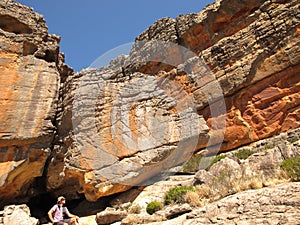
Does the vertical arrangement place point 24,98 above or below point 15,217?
above

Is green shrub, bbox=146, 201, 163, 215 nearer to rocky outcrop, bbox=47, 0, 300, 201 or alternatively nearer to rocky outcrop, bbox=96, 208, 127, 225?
rocky outcrop, bbox=96, 208, 127, 225

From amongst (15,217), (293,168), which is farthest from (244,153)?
(15,217)

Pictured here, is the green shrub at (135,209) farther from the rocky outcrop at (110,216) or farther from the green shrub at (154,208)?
the green shrub at (154,208)

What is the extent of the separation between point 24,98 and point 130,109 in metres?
5.72

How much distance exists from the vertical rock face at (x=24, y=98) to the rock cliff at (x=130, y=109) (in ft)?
0.17

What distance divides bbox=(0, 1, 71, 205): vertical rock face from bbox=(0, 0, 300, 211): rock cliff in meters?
0.05

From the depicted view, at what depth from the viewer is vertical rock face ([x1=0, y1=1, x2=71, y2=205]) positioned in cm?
1427

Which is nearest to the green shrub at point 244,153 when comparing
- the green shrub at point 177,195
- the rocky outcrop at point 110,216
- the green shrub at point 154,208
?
the green shrub at point 177,195

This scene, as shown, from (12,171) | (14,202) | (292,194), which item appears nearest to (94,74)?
(12,171)

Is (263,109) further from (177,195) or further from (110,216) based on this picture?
(110,216)

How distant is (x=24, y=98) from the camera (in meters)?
15.3

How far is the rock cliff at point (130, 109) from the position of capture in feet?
45.3

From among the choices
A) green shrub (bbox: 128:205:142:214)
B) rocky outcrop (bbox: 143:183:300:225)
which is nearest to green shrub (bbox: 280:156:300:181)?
rocky outcrop (bbox: 143:183:300:225)

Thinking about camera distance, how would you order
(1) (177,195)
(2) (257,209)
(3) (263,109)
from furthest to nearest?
(3) (263,109) < (1) (177,195) < (2) (257,209)
